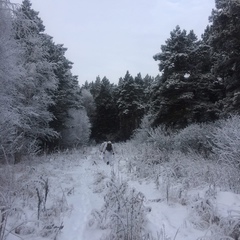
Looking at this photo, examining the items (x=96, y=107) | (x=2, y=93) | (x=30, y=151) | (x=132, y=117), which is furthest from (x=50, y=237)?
(x=96, y=107)

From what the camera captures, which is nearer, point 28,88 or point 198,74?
point 28,88

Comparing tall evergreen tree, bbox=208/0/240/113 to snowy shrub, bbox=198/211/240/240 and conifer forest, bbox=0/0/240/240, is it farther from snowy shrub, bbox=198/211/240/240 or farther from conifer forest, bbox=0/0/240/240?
snowy shrub, bbox=198/211/240/240

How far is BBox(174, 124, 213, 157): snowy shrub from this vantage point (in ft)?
43.5

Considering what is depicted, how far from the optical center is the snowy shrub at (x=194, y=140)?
1327cm

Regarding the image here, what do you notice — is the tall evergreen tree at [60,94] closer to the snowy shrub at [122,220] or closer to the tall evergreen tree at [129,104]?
the snowy shrub at [122,220]

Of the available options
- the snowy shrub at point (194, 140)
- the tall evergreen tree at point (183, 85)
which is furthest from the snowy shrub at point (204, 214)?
the tall evergreen tree at point (183, 85)

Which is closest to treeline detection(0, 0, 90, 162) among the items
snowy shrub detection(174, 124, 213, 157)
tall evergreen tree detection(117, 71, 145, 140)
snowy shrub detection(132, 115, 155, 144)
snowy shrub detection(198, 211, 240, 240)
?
snowy shrub detection(198, 211, 240, 240)

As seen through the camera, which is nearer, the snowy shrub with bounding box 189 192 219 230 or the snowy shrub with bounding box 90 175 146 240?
the snowy shrub with bounding box 90 175 146 240

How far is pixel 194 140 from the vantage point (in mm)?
14086

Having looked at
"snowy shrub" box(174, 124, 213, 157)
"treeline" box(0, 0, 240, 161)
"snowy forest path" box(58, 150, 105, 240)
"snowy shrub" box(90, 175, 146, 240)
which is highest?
"treeline" box(0, 0, 240, 161)

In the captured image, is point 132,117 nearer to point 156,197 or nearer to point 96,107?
point 96,107

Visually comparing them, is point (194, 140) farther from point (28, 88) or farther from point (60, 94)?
A: point (60, 94)

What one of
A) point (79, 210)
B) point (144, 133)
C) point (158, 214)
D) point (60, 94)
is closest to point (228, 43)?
point (158, 214)

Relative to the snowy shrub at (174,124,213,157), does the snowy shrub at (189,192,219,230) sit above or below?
below
